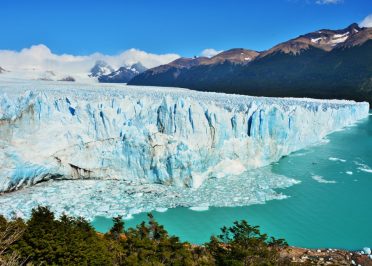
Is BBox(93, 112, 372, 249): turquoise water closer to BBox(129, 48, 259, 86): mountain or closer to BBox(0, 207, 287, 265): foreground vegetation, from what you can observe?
BBox(0, 207, 287, 265): foreground vegetation

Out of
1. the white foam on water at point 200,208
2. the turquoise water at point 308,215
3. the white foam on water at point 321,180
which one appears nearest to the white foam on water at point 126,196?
the white foam on water at point 200,208

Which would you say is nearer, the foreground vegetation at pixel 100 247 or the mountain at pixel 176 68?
the foreground vegetation at pixel 100 247

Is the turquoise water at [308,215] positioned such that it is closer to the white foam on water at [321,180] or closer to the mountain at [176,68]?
the white foam on water at [321,180]

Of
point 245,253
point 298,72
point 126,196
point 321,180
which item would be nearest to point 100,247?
point 245,253

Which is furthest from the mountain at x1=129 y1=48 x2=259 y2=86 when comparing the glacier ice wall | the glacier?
the glacier

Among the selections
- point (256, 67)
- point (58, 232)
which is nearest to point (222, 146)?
point (58, 232)

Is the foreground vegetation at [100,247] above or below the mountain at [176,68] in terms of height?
below
